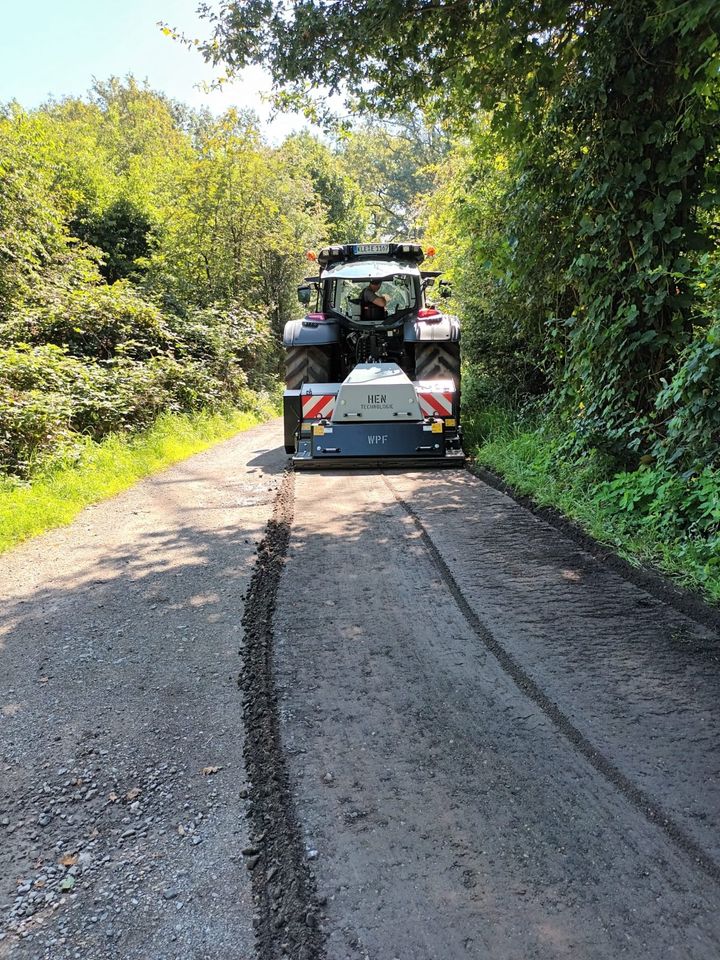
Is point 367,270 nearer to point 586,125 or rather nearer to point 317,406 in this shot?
point 317,406

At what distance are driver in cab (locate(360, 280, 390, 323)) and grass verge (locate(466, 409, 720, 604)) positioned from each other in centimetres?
330

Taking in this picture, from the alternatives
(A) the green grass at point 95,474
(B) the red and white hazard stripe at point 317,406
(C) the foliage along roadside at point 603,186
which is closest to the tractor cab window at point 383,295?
(B) the red and white hazard stripe at point 317,406

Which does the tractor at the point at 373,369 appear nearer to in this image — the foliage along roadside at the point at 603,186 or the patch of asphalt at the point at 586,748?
the foliage along roadside at the point at 603,186

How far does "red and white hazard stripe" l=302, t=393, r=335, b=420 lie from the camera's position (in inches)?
317

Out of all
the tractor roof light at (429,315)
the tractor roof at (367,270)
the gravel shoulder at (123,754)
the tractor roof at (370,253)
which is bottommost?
the gravel shoulder at (123,754)

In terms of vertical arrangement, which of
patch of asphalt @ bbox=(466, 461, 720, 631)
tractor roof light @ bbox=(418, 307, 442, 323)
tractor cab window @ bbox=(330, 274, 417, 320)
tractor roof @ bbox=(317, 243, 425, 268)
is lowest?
patch of asphalt @ bbox=(466, 461, 720, 631)

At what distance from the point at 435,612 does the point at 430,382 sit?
4831mm

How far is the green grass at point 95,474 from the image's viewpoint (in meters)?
5.71

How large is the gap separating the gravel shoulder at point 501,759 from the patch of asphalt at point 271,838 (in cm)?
5

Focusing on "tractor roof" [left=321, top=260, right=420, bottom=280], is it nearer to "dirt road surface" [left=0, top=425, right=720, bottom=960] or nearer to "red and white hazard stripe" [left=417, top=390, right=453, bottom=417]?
"red and white hazard stripe" [left=417, top=390, right=453, bottom=417]

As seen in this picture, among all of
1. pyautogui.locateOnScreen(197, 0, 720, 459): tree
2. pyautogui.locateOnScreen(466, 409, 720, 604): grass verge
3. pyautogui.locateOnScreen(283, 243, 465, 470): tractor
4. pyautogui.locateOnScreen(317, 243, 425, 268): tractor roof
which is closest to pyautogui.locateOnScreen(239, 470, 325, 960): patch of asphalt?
pyautogui.locateOnScreen(466, 409, 720, 604): grass verge

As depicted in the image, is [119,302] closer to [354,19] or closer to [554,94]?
[354,19]

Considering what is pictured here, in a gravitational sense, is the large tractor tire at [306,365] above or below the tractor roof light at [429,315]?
below

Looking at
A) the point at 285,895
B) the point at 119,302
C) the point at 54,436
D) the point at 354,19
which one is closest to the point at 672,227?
the point at 354,19
